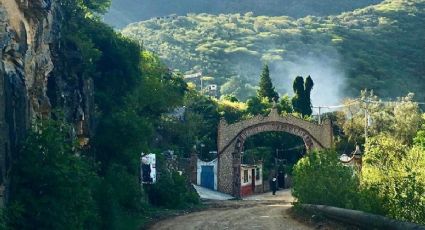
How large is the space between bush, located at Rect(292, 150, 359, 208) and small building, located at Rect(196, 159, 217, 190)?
26602mm

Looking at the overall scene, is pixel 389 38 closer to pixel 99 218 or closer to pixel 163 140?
pixel 163 140

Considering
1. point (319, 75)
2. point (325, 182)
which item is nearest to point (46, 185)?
point (325, 182)

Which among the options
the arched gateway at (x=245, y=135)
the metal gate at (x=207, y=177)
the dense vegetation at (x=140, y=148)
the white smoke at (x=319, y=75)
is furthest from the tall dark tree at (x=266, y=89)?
the white smoke at (x=319, y=75)

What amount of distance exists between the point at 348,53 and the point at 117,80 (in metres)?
119

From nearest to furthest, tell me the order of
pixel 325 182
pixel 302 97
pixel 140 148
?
pixel 325 182 → pixel 140 148 → pixel 302 97

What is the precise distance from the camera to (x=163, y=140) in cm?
5825

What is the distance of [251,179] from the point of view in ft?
203

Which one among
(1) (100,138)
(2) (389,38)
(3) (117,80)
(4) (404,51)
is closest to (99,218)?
(1) (100,138)

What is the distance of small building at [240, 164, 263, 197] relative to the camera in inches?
2341

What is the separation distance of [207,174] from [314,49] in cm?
10804

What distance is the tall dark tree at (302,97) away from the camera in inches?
2985

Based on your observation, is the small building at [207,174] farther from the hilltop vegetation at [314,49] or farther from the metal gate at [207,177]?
the hilltop vegetation at [314,49]

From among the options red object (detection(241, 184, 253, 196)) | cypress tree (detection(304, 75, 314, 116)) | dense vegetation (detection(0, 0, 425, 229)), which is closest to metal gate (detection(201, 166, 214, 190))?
dense vegetation (detection(0, 0, 425, 229))

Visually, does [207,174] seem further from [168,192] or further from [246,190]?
[168,192]
